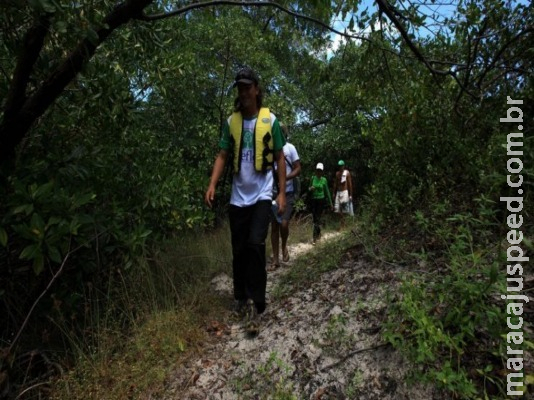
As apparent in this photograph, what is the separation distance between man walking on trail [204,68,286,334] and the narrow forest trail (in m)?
0.32

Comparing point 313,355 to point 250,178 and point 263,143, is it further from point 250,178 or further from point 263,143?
point 263,143

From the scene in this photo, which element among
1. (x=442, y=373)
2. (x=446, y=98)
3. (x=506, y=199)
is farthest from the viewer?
(x=446, y=98)

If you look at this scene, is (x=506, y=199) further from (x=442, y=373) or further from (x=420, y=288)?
(x=442, y=373)

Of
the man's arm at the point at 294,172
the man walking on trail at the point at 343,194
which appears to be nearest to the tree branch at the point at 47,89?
the man's arm at the point at 294,172

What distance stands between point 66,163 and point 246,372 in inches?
74.6

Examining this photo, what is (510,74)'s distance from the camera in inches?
153

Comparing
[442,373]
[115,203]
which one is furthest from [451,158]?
[115,203]

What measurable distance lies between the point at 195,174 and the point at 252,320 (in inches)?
102

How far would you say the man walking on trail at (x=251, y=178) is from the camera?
3303mm

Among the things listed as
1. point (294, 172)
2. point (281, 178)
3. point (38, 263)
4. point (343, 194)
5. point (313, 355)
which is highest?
point (294, 172)

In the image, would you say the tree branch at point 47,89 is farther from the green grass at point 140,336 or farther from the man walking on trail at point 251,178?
the green grass at point 140,336

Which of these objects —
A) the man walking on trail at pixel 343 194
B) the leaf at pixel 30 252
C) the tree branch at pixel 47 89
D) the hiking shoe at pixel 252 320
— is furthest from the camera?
the man walking on trail at pixel 343 194

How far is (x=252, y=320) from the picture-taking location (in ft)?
10.5

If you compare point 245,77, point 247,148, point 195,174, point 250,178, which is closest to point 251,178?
point 250,178
